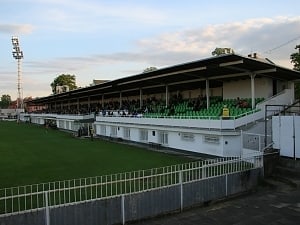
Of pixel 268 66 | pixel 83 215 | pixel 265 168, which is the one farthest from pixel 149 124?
pixel 83 215

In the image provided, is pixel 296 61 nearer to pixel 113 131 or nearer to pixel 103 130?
pixel 113 131

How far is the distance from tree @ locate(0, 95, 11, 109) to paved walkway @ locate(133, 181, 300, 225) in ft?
603

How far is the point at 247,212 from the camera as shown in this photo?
1073 cm

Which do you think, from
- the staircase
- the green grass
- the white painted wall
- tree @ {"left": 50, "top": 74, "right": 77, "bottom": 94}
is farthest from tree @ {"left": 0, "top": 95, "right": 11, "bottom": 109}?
the staircase

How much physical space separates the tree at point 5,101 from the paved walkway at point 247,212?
184 metres

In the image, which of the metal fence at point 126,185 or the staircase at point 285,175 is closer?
the metal fence at point 126,185

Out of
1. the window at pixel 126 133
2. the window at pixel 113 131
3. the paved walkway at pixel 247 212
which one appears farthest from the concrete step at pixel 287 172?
the window at pixel 113 131

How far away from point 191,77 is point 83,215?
2134 centimetres

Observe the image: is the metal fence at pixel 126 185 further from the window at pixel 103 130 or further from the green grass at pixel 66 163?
the window at pixel 103 130

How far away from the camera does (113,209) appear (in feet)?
32.0

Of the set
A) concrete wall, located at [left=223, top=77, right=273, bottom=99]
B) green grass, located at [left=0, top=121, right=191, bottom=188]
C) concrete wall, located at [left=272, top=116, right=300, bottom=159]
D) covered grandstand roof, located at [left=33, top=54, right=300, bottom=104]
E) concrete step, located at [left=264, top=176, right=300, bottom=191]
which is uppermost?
covered grandstand roof, located at [left=33, top=54, right=300, bottom=104]

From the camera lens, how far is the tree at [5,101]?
184000 mm

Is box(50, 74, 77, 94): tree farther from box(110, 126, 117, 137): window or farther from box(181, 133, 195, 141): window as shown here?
box(181, 133, 195, 141): window

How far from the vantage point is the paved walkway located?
10.0m
